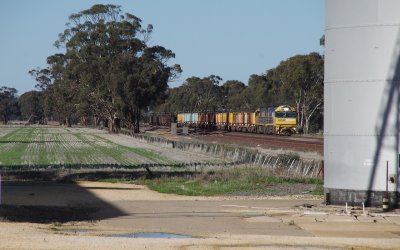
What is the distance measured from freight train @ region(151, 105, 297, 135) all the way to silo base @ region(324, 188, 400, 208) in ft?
191

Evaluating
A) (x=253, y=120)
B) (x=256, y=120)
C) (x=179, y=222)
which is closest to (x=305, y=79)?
(x=253, y=120)

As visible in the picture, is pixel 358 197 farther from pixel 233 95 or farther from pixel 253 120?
pixel 233 95

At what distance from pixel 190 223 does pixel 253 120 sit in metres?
78.2

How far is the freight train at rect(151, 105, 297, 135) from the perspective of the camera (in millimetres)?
84938

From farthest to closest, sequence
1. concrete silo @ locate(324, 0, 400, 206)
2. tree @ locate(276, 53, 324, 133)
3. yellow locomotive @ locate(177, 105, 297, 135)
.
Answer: tree @ locate(276, 53, 324, 133) → yellow locomotive @ locate(177, 105, 297, 135) → concrete silo @ locate(324, 0, 400, 206)

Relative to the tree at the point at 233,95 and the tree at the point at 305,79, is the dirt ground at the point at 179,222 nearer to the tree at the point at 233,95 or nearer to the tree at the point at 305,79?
the tree at the point at 305,79

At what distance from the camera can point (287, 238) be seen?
60.2ft

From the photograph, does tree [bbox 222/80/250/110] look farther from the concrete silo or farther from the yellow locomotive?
the concrete silo

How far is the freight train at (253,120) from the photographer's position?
84.9 m

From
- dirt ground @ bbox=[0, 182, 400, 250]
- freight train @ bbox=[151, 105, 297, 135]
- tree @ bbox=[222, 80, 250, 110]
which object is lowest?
dirt ground @ bbox=[0, 182, 400, 250]

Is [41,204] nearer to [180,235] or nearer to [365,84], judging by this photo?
[180,235]

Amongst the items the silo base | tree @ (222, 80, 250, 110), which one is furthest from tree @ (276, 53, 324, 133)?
the silo base

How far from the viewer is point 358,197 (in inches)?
993

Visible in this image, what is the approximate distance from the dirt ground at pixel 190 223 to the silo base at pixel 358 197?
0.51 metres
